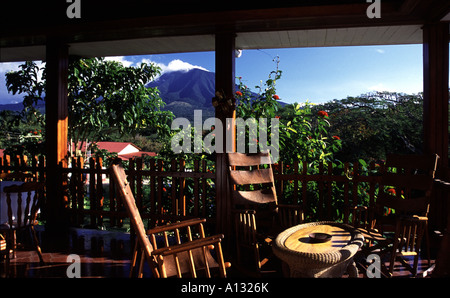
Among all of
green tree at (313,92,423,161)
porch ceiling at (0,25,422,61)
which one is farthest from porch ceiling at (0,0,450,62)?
green tree at (313,92,423,161)

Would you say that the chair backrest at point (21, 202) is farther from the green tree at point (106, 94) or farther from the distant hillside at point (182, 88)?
the distant hillside at point (182, 88)

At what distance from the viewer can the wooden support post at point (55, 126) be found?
464 centimetres

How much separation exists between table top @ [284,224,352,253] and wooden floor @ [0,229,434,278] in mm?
518

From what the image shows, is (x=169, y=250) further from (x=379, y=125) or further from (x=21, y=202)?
(x=379, y=125)

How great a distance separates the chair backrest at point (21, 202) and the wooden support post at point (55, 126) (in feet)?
4.05

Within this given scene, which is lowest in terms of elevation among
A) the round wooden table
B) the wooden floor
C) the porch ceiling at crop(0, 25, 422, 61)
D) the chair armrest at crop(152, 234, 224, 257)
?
the wooden floor

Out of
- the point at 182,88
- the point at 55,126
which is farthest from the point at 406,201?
the point at 182,88

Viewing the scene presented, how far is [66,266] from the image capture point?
128 inches

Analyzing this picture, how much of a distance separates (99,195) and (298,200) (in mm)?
2808

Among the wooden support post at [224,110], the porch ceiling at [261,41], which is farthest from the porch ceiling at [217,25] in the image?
the wooden support post at [224,110]

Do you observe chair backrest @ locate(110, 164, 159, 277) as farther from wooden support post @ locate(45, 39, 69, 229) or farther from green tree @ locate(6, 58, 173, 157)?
green tree @ locate(6, 58, 173, 157)

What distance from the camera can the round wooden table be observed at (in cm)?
202

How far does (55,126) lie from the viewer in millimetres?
4652
